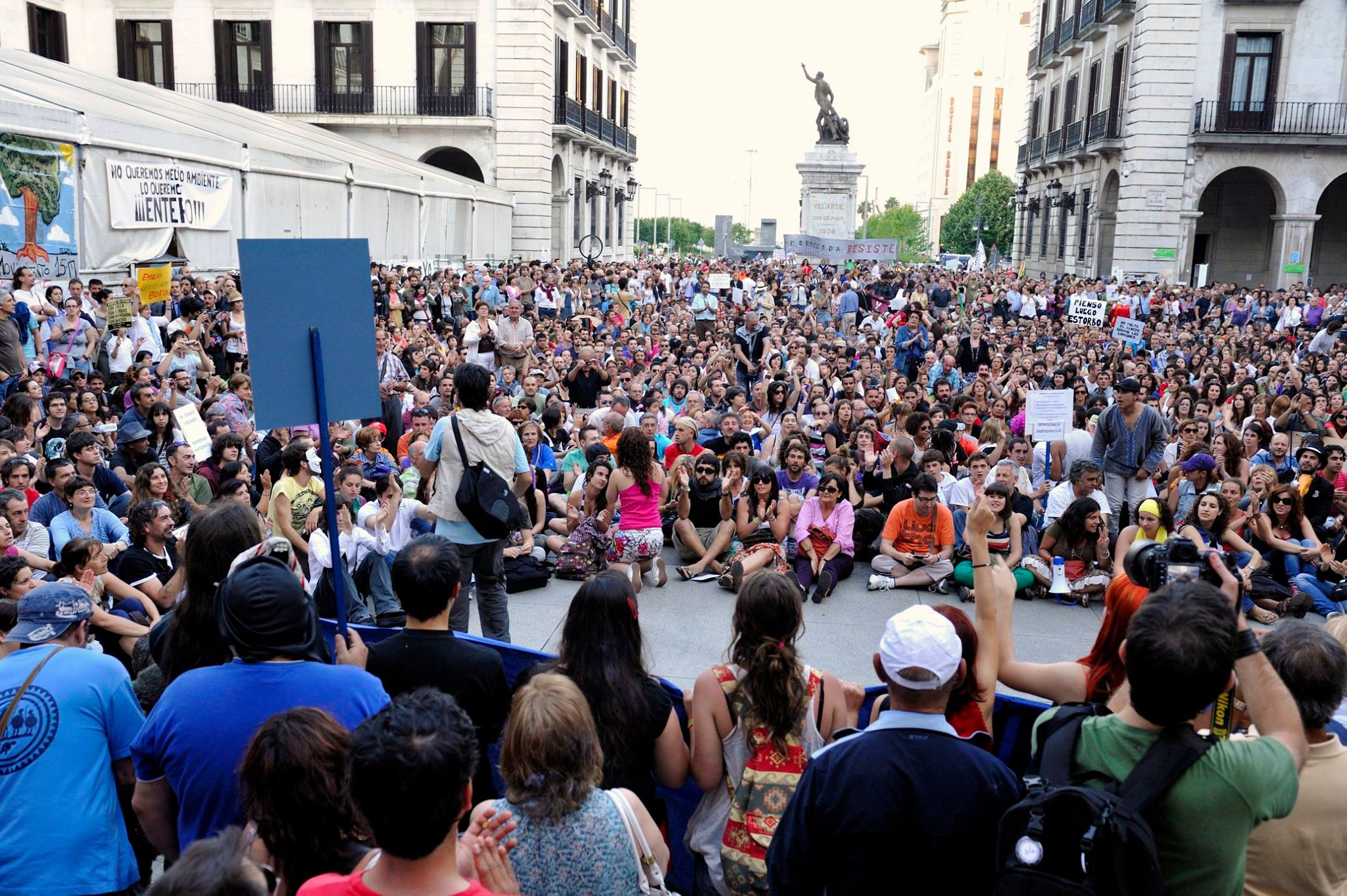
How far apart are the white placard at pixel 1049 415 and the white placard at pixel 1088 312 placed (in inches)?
361

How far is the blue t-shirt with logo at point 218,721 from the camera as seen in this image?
2.92 m

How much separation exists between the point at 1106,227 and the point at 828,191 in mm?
10429

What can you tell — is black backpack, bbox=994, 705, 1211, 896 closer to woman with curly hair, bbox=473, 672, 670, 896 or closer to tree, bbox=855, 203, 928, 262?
woman with curly hair, bbox=473, 672, 670, 896

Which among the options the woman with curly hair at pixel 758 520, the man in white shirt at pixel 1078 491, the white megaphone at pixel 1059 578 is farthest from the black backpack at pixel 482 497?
the man in white shirt at pixel 1078 491

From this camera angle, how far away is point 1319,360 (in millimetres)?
17016

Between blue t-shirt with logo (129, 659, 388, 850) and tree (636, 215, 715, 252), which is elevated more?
tree (636, 215, 715, 252)

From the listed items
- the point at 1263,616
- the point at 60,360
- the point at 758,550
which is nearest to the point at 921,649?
the point at 758,550

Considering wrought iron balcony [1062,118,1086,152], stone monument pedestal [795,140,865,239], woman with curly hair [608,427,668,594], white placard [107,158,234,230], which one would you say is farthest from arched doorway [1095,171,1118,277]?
woman with curly hair [608,427,668,594]

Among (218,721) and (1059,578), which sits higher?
(218,721)

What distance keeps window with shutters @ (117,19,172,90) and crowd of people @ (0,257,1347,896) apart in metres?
26.9

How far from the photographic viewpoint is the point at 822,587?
9.05 metres

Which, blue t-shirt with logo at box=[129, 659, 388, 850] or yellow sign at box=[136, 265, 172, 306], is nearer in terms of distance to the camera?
blue t-shirt with logo at box=[129, 659, 388, 850]

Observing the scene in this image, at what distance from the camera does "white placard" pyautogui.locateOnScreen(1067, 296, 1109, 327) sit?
63.6ft

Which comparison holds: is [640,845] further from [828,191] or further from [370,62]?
[828,191]
